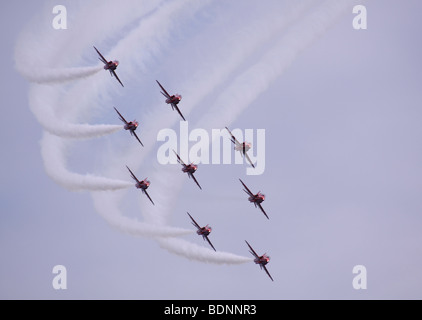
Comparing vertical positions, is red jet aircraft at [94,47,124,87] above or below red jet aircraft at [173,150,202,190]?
above

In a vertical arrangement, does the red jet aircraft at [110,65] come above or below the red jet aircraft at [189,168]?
above

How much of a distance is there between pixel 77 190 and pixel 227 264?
15.6 meters

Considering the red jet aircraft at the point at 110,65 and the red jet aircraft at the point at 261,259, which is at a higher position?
the red jet aircraft at the point at 110,65

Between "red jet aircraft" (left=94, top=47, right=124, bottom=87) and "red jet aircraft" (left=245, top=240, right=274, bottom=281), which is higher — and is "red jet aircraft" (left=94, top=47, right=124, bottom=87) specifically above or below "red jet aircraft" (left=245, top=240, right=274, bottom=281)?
above
